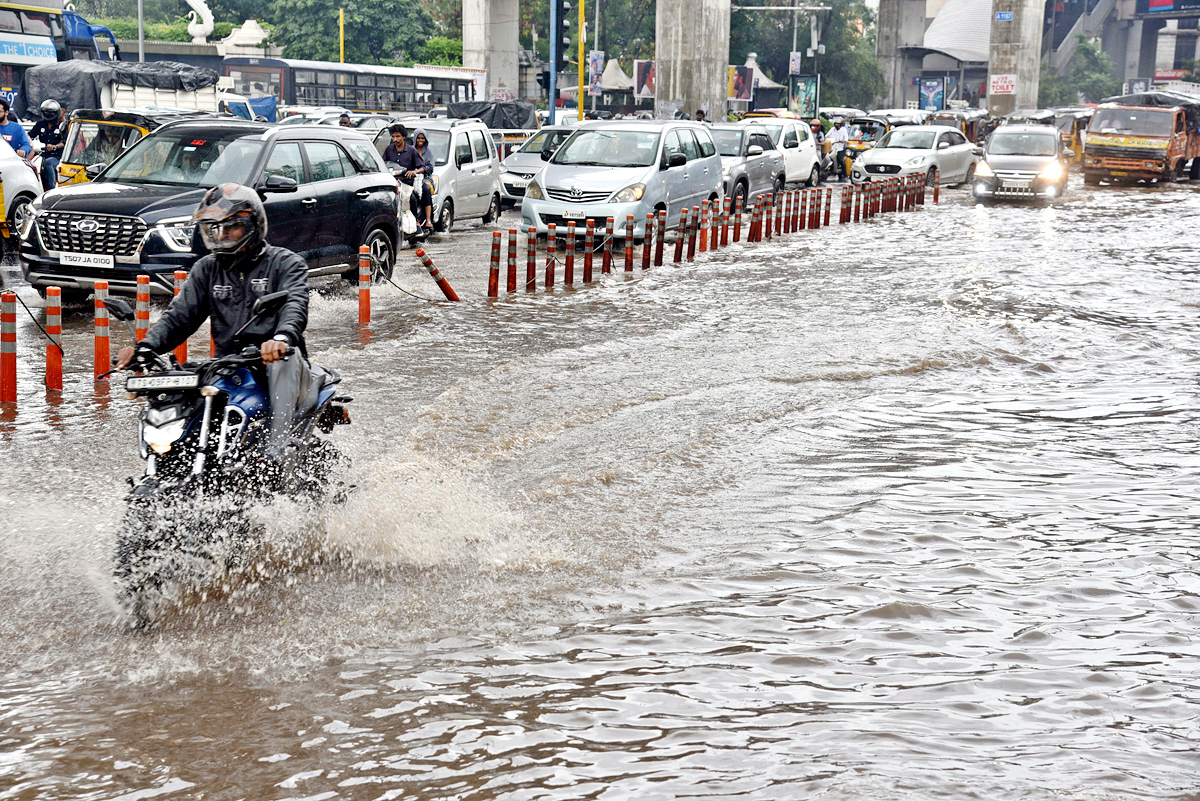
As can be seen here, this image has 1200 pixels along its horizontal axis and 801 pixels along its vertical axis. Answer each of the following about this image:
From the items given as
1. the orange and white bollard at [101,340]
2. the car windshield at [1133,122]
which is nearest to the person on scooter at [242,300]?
the orange and white bollard at [101,340]

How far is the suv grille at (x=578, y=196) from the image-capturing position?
17.6 meters

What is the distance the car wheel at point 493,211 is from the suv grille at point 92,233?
34.9ft

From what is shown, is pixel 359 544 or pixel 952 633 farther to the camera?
pixel 359 544

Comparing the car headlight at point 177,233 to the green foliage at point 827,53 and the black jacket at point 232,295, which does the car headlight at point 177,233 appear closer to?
the black jacket at point 232,295

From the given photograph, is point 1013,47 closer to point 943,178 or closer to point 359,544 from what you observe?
point 943,178

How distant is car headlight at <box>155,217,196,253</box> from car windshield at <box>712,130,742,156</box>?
13959 mm

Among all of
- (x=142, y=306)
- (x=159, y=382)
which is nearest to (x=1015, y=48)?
(x=142, y=306)

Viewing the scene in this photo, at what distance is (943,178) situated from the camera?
32.0 meters

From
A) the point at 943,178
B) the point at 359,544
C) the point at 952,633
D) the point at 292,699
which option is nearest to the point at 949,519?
the point at 952,633

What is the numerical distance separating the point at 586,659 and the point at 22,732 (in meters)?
1.88

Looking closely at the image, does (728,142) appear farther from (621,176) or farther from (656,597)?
(656,597)

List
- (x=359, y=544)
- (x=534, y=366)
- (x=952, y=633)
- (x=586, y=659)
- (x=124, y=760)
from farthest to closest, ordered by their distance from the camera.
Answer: (x=534, y=366) < (x=359, y=544) < (x=952, y=633) < (x=586, y=659) < (x=124, y=760)

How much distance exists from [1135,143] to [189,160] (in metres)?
29.8

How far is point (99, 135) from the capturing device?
689 inches
